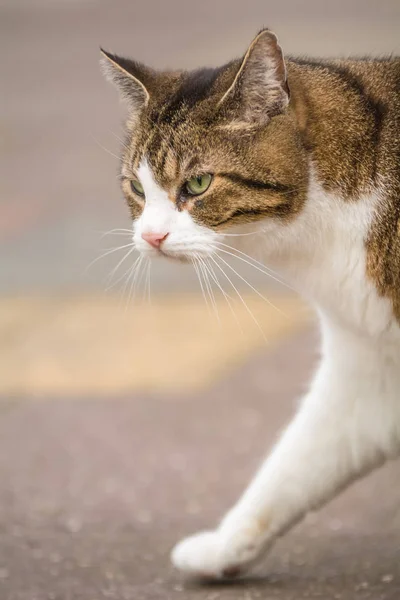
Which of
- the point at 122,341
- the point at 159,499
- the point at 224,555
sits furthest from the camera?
the point at 122,341

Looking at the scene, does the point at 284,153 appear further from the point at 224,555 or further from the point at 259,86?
the point at 224,555

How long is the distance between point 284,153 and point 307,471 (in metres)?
0.44

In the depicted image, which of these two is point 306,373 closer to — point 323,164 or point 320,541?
point 320,541

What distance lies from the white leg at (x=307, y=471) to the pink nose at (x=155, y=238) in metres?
0.29

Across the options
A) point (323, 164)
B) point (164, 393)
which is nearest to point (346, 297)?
point (323, 164)

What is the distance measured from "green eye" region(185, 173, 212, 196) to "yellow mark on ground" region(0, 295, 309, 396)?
1208mm

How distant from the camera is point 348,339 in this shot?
125 centimetres

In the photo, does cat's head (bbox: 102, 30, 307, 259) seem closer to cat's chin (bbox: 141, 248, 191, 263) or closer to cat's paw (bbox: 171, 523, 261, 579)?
cat's chin (bbox: 141, 248, 191, 263)

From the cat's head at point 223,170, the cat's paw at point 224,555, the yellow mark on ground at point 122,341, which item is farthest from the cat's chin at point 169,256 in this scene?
the yellow mark on ground at point 122,341

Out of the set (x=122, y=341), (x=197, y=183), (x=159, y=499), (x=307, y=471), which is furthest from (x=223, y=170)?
(x=122, y=341)

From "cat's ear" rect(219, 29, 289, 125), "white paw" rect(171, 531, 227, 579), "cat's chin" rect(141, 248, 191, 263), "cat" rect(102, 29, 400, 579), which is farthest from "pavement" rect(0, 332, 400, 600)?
"cat's ear" rect(219, 29, 289, 125)

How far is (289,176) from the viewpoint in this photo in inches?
45.2

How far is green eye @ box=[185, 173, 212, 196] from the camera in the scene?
3.77 ft

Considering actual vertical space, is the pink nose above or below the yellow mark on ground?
above
